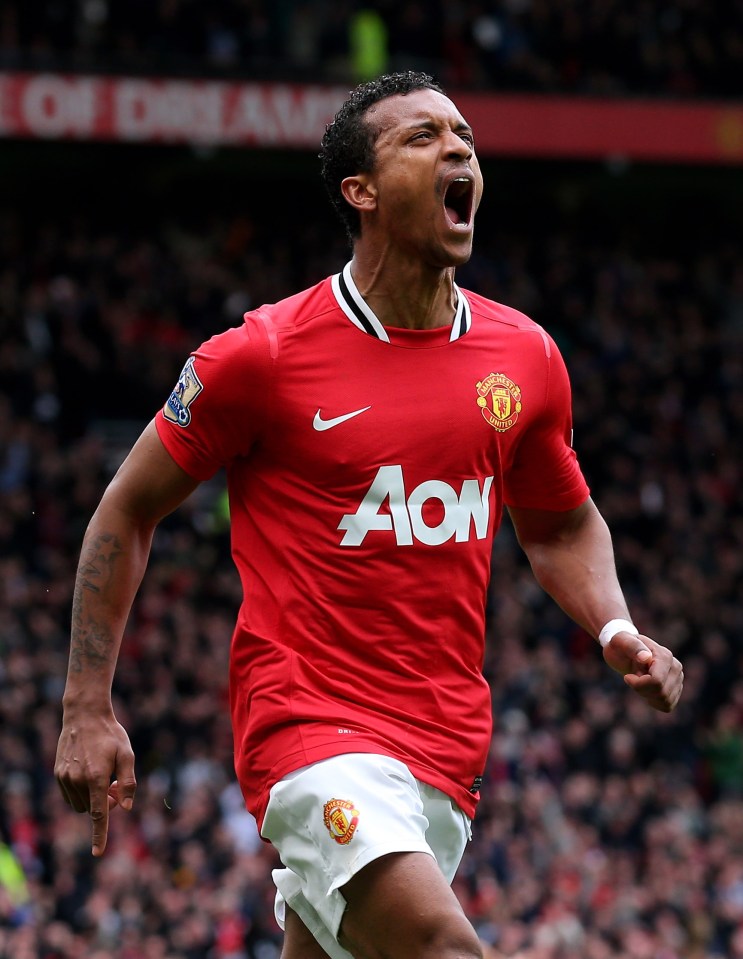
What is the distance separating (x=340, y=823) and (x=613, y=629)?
88cm

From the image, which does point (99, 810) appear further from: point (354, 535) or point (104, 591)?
point (354, 535)

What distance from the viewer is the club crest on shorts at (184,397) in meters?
4.07

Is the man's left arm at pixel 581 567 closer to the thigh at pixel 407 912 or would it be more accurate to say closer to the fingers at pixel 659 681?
the fingers at pixel 659 681

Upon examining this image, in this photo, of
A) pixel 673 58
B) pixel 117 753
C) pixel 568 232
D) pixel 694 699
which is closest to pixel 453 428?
pixel 117 753

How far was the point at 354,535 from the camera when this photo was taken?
4.10 meters

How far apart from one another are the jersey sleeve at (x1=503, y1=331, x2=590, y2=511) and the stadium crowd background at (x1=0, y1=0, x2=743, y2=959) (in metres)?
7.42

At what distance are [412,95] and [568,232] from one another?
17.8 metres

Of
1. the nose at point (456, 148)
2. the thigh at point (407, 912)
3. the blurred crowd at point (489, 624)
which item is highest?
the nose at point (456, 148)

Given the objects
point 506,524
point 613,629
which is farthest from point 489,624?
point 613,629

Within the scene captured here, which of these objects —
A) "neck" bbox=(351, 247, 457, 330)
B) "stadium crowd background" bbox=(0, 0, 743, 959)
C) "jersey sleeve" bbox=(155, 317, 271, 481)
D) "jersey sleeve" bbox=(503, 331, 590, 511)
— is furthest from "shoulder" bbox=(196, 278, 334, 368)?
"stadium crowd background" bbox=(0, 0, 743, 959)

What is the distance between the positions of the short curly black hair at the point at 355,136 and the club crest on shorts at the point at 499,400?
51cm

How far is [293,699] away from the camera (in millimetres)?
4012

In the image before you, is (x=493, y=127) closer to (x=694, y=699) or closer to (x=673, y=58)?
(x=673, y=58)

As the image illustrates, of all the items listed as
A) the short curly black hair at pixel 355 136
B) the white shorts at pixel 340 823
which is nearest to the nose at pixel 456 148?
the short curly black hair at pixel 355 136
